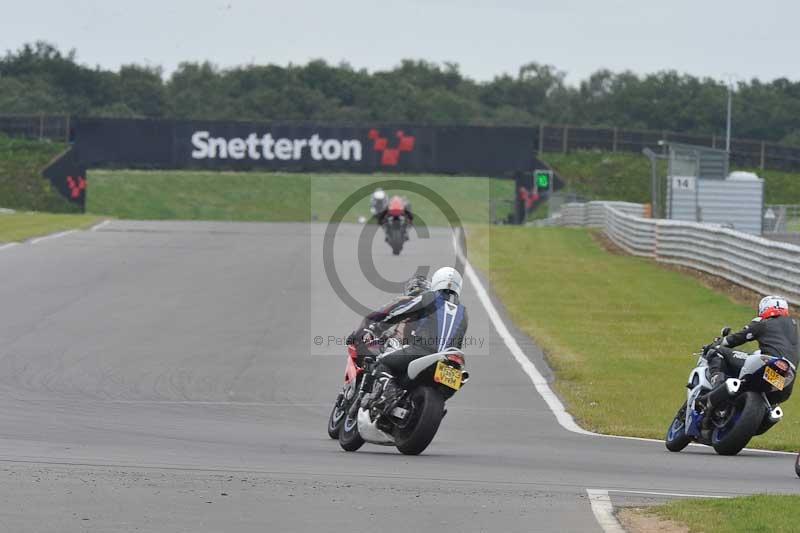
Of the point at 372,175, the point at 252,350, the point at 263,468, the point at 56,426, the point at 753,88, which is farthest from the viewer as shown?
the point at 753,88

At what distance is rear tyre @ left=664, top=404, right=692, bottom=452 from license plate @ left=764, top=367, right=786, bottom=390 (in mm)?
821

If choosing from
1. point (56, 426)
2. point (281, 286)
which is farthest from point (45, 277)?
point (56, 426)

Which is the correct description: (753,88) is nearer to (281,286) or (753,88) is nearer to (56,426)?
(281,286)

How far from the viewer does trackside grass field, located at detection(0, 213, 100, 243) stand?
129 ft

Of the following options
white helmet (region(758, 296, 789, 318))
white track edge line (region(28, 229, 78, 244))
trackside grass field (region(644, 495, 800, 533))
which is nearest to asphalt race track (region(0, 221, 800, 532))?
trackside grass field (region(644, 495, 800, 533))

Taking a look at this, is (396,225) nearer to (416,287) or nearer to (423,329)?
(416,287)

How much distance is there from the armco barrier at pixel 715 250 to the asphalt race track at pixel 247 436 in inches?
200

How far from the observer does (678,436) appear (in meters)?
13.2

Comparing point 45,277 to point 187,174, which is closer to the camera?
point 45,277

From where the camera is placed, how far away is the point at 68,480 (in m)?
9.60

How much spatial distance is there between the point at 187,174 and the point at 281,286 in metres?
60.2

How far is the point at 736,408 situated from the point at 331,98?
111m

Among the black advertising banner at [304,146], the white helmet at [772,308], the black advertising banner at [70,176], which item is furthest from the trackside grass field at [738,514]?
the black advertising banner at [70,176]

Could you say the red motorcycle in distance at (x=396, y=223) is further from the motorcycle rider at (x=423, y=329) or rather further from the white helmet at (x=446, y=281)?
the motorcycle rider at (x=423, y=329)
